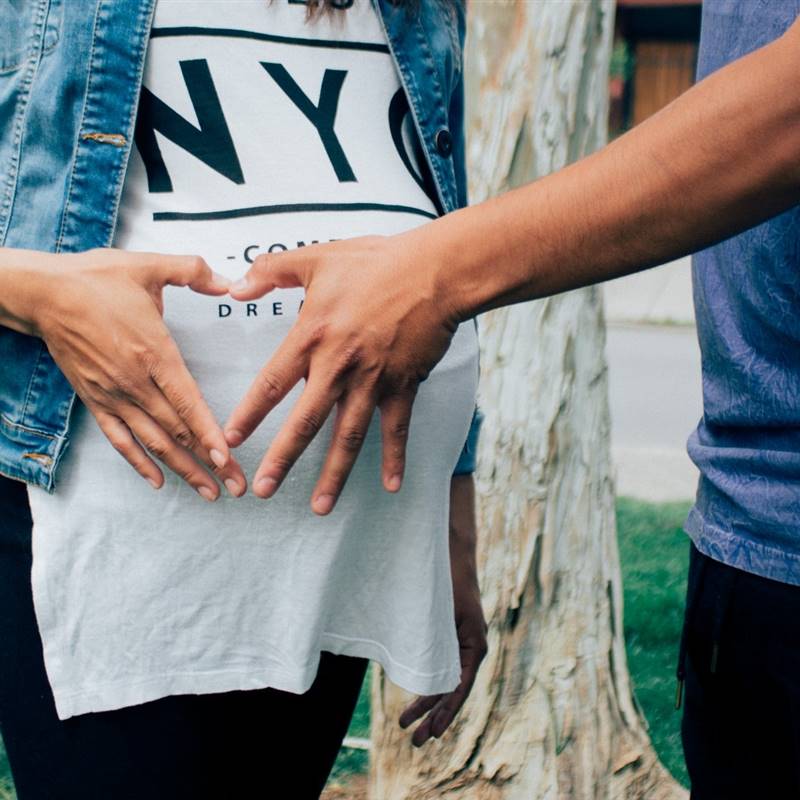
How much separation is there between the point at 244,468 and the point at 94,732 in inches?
13.2

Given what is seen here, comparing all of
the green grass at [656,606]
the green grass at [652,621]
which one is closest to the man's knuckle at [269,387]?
the green grass at [652,621]

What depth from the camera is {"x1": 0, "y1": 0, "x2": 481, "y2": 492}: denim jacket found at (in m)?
1.29

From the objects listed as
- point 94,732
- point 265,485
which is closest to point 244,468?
point 265,485

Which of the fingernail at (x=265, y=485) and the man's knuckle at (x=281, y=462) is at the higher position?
the man's knuckle at (x=281, y=462)

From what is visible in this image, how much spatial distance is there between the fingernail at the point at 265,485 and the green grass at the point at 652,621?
8.80 ft

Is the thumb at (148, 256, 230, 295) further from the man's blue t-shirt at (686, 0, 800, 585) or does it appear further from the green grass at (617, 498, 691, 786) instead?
the green grass at (617, 498, 691, 786)

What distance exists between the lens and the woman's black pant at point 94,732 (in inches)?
51.8

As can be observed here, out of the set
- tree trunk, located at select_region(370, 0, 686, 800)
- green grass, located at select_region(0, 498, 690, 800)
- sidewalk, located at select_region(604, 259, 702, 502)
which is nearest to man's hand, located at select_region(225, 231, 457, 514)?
tree trunk, located at select_region(370, 0, 686, 800)

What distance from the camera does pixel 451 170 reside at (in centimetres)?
158

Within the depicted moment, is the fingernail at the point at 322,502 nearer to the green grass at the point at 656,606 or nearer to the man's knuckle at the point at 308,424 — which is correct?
the man's knuckle at the point at 308,424

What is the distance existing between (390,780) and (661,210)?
2488mm

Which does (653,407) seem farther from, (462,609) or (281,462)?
(281,462)

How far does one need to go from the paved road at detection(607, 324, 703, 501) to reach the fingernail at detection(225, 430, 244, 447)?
5309mm

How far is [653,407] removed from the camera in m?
8.58
